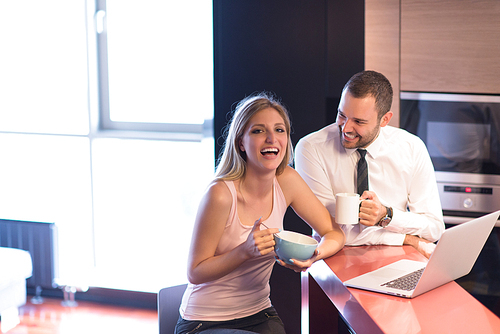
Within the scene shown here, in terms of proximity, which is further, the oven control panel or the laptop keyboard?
the oven control panel

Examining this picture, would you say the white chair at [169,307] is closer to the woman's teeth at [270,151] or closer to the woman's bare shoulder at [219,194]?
the woman's bare shoulder at [219,194]

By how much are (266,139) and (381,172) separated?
0.67 meters

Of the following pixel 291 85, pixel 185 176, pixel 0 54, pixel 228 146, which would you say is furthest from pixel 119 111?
pixel 228 146

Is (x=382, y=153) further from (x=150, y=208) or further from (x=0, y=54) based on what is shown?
(x=0, y=54)

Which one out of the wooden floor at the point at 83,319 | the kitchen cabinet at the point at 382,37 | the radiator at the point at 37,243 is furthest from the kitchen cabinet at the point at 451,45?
the radiator at the point at 37,243

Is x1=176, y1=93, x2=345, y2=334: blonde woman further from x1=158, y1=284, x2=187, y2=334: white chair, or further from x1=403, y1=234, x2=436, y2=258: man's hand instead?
x1=403, y1=234, x2=436, y2=258: man's hand

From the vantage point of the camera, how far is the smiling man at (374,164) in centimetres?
207

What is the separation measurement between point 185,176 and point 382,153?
195 cm

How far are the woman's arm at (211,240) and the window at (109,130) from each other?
184cm

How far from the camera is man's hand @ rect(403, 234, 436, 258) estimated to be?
2.01 meters

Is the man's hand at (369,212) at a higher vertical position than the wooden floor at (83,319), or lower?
higher

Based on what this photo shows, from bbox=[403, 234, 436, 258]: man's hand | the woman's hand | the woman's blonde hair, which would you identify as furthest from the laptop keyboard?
the woman's blonde hair

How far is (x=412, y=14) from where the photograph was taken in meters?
2.67

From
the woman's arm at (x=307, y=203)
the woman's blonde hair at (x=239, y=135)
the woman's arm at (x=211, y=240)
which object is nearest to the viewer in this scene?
the woman's arm at (x=211, y=240)
